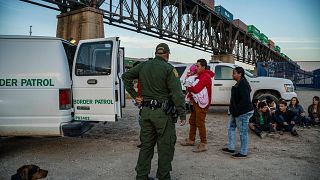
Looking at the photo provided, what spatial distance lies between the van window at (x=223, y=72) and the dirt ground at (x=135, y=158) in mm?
3392

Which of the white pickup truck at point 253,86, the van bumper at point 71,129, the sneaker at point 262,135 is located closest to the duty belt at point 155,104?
the van bumper at point 71,129

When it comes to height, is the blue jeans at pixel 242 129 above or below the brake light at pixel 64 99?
below

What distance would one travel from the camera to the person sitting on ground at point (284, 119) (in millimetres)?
6732

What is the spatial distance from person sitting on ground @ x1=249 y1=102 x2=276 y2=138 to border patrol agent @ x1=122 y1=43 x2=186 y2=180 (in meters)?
3.96

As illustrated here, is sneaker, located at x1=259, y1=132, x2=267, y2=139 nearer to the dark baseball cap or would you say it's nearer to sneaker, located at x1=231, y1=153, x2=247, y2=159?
sneaker, located at x1=231, y1=153, x2=247, y2=159

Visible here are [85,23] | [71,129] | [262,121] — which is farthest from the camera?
[85,23]

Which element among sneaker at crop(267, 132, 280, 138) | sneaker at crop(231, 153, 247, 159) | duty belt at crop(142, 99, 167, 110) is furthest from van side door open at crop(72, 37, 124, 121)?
sneaker at crop(267, 132, 280, 138)

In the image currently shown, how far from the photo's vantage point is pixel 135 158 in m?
4.80

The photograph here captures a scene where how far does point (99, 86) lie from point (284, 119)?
187 inches

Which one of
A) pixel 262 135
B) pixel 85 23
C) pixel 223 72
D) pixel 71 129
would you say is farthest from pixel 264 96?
pixel 85 23

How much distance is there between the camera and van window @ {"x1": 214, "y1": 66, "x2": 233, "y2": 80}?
977cm

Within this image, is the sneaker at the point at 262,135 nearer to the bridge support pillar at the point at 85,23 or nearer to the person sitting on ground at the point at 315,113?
the person sitting on ground at the point at 315,113

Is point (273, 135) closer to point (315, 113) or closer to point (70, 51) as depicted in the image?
point (315, 113)

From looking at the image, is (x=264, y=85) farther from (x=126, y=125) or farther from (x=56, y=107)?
(x=56, y=107)
